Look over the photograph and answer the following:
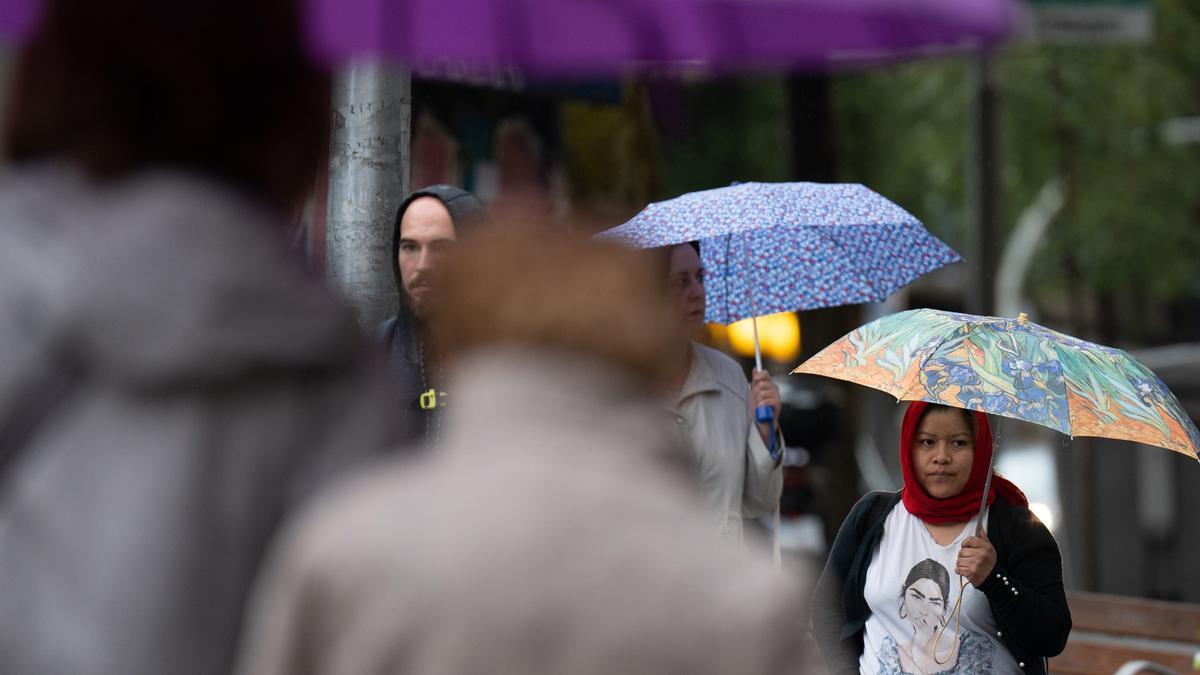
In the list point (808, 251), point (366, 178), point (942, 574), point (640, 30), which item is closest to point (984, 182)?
point (808, 251)

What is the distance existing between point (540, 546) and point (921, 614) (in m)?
3.34

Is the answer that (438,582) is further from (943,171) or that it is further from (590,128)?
(943,171)

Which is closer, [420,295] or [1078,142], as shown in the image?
[420,295]

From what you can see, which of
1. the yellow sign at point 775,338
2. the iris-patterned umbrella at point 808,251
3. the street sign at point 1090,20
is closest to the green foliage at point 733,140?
the yellow sign at point 775,338

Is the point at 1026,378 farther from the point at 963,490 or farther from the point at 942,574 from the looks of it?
the point at 942,574

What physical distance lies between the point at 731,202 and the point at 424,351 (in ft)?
5.37

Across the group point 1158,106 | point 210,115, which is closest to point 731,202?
point 210,115

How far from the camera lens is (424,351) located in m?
4.60

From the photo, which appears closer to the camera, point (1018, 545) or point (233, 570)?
point (233, 570)

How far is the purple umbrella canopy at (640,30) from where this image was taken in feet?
7.70

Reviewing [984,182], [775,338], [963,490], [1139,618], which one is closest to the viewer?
[963,490]

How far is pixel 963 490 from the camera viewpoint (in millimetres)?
5082

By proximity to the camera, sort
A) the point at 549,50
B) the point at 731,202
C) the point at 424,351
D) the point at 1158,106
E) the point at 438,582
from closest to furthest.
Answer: the point at 438,582 → the point at 549,50 → the point at 424,351 → the point at 731,202 → the point at 1158,106

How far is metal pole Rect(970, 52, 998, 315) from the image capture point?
12.0 metres
